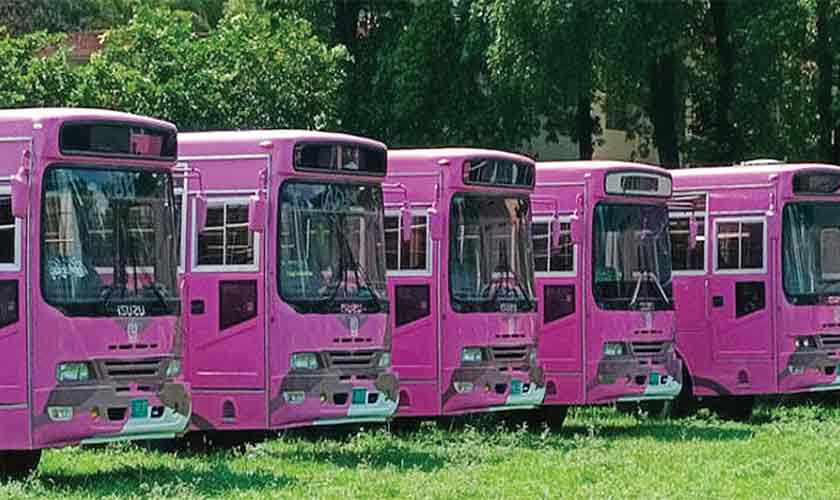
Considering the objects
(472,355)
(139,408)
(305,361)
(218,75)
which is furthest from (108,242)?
(218,75)

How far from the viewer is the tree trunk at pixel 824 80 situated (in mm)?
30797

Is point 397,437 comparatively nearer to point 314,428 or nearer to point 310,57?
point 314,428

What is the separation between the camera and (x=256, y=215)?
50.7 ft

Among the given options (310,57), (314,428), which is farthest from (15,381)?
(310,57)

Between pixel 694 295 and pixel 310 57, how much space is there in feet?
38.4

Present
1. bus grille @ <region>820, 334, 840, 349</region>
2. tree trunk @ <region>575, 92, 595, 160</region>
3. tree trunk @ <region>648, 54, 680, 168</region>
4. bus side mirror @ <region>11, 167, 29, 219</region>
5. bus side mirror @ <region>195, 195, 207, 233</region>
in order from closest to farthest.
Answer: bus side mirror @ <region>11, 167, 29, 219</region> → bus side mirror @ <region>195, 195, 207, 233</region> → bus grille @ <region>820, 334, 840, 349</region> → tree trunk @ <region>648, 54, 680, 168</region> → tree trunk @ <region>575, 92, 595, 160</region>

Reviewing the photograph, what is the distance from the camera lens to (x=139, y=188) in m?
14.1

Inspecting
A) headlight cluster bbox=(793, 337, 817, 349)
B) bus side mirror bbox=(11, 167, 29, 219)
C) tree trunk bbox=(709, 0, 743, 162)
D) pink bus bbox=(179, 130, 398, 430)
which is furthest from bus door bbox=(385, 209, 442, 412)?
tree trunk bbox=(709, 0, 743, 162)

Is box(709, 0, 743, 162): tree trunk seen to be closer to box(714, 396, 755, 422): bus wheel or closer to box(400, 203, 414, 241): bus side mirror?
box(714, 396, 755, 422): bus wheel

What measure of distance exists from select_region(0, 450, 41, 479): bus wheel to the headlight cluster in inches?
413

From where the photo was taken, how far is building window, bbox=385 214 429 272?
18.1 metres

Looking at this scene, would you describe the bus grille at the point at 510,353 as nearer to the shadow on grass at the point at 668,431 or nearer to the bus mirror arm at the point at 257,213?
the shadow on grass at the point at 668,431

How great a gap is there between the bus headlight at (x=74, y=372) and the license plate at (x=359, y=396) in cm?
328

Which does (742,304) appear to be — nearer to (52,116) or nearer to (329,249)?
(329,249)
